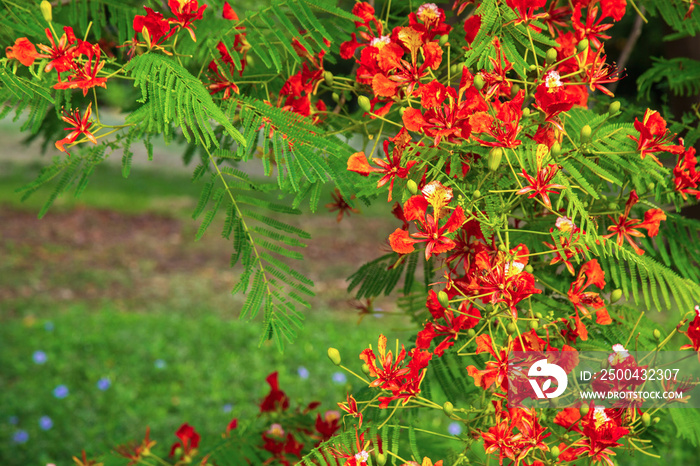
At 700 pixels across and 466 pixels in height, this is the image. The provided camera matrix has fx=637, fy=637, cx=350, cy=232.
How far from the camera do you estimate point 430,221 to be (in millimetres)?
887

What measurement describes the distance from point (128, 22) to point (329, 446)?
91 cm

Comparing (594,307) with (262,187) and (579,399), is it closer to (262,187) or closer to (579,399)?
(579,399)

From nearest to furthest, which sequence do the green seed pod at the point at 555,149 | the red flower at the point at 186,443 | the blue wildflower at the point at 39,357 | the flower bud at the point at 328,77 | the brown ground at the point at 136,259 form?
the green seed pod at the point at 555,149
the flower bud at the point at 328,77
the red flower at the point at 186,443
the blue wildflower at the point at 39,357
the brown ground at the point at 136,259

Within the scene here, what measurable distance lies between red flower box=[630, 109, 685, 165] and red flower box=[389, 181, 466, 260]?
11.5 inches

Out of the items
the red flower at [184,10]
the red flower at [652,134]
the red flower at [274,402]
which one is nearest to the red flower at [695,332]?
the red flower at [652,134]

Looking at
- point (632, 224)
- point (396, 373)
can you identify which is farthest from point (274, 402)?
point (632, 224)

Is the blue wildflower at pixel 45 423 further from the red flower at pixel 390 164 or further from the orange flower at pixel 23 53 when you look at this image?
the red flower at pixel 390 164

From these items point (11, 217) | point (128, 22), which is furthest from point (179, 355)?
point (11, 217)

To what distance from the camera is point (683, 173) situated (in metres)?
1.02

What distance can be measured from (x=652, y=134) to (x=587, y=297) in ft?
0.85

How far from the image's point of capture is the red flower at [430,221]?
88 cm

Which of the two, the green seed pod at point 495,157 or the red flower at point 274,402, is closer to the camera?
the green seed pod at point 495,157

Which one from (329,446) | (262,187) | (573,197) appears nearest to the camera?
(573,197)

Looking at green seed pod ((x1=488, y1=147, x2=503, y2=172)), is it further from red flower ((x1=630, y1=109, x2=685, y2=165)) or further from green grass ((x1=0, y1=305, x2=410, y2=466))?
green grass ((x1=0, y1=305, x2=410, y2=466))
